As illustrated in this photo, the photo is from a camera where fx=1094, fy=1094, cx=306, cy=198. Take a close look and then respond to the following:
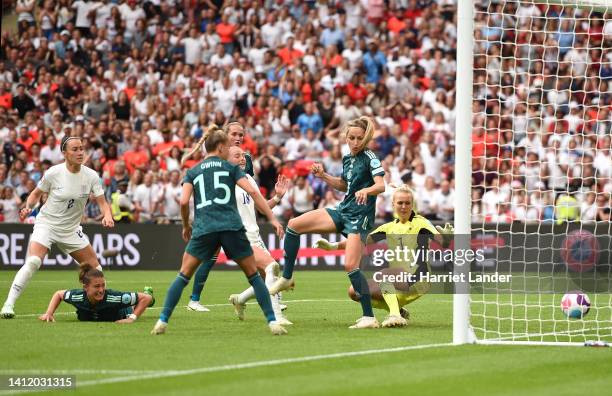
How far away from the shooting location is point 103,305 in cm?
1198

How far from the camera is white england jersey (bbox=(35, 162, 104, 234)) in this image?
13133 millimetres

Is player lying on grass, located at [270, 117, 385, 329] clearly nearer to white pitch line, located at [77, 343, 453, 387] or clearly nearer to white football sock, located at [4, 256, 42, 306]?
white pitch line, located at [77, 343, 453, 387]

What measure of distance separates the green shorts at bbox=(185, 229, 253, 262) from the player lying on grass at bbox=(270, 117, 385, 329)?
50.7 inches

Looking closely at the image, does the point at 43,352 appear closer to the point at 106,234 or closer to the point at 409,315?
the point at 409,315

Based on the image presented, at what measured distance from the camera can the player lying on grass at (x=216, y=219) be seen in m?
10.5

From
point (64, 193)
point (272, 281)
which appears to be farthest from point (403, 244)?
point (64, 193)

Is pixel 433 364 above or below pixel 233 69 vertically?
below

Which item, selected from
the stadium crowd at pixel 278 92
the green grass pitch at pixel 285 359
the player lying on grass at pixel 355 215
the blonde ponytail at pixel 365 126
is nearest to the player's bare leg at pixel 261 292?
the green grass pitch at pixel 285 359

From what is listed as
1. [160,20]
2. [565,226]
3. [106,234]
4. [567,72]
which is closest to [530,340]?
[565,226]

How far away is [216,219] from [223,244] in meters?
0.26

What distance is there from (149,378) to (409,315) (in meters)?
5.65

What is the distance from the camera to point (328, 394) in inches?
284

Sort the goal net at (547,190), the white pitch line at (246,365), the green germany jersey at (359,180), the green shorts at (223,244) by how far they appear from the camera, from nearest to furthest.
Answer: the white pitch line at (246,365)
the green shorts at (223,244)
the green germany jersey at (359,180)
the goal net at (547,190)

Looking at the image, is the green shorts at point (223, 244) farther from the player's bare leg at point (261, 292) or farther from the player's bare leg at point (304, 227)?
the player's bare leg at point (304, 227)
